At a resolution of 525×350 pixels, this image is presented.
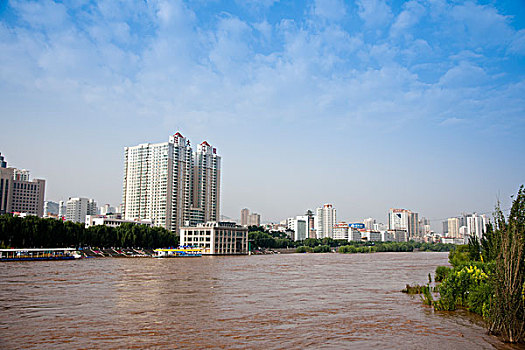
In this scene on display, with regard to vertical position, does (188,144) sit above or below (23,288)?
above

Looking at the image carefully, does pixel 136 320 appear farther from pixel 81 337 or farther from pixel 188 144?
pixel 188 144

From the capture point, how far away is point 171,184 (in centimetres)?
9025

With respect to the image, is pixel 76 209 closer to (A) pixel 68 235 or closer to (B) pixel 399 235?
(A) pixel 68 235

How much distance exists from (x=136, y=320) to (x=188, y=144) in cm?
8559

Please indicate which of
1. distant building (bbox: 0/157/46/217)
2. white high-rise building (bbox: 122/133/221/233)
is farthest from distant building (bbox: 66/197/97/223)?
white high-rise building (bbox: 122/133/221/233)

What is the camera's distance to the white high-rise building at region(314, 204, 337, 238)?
17038cm

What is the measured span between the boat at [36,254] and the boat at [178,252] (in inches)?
561

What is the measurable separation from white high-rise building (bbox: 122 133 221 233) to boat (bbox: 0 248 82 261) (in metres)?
→ 39.9

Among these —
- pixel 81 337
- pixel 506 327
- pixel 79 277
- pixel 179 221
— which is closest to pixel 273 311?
pixel 81 337

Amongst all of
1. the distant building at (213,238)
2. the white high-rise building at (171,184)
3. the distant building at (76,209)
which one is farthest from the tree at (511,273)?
the distant building at (76,209)

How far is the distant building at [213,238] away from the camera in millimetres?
74812

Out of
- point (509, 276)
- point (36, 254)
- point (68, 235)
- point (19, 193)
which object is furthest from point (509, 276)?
point (19, 193)

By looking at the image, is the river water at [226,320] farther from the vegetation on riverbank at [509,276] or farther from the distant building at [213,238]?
the distant building at [213,238]

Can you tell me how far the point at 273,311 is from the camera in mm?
14625
